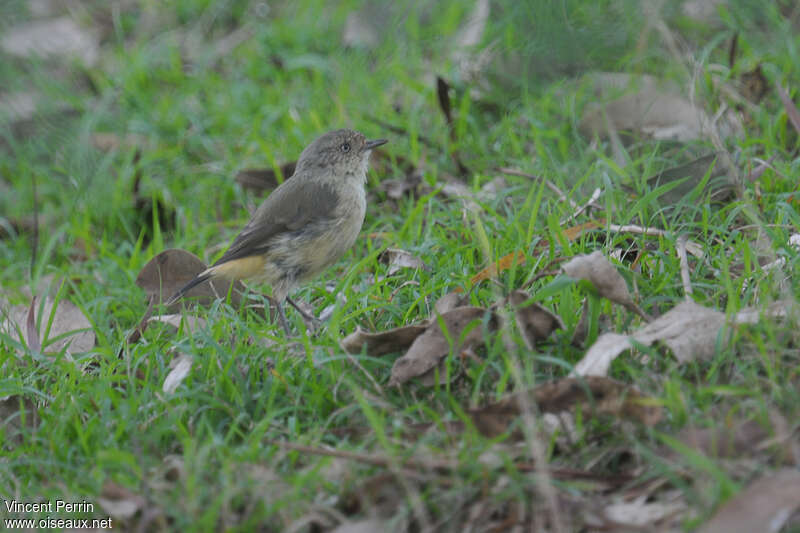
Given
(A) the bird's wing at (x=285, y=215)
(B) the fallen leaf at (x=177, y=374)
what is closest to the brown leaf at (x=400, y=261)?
(A) the bird's wing at (x=285, y=215)

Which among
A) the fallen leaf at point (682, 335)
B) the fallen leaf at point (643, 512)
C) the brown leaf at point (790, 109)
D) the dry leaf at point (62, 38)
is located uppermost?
the dry leaf at point (62, 38)

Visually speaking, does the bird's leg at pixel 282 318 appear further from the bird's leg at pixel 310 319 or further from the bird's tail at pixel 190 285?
the bird's tail at pixel 190 285

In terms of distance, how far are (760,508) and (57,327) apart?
12.2 feet

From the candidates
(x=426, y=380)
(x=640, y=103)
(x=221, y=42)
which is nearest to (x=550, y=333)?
(x=426, y=380)

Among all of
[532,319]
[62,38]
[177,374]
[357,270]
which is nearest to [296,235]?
[357,270]

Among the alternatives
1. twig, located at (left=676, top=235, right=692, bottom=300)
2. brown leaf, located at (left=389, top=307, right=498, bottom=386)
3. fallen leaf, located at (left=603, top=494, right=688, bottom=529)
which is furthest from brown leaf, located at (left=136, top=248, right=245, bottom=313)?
fallen leaf, located at (left=603, top=494, right=688, bottom=529)

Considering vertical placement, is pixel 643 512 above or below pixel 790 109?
below

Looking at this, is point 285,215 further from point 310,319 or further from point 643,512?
point 643,512

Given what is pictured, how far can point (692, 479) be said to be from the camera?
9.29 ft

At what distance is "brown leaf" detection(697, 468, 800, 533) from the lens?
2.52m

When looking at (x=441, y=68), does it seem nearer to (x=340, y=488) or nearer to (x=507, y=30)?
(x=507, y=30)

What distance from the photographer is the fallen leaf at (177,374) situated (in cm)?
380

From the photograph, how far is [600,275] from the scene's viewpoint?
3.45 meters

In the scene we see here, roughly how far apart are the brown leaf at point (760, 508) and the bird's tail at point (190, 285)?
122 inches
